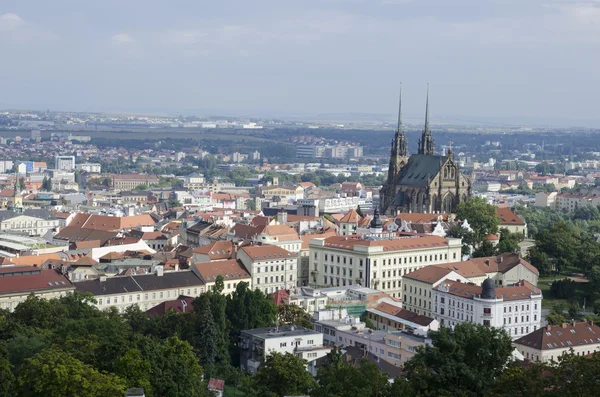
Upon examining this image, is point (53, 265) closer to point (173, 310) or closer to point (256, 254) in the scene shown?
point (256, 254)

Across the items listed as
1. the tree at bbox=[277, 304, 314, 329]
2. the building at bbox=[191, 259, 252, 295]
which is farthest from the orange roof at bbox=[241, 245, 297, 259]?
the tree at bbox=[277, 304, 314, 329]

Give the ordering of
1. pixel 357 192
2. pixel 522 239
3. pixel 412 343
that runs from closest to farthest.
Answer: pixel 412 343 < pixel 522 239 < pixel 357 192

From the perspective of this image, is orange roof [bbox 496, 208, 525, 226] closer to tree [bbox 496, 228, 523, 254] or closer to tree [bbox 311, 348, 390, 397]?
tree [bbox 496, 228, 523, 254]

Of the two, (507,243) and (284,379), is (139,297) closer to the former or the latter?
(284,379)

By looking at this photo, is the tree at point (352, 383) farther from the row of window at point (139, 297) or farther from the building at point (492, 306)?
the row of window at point (139, 297)

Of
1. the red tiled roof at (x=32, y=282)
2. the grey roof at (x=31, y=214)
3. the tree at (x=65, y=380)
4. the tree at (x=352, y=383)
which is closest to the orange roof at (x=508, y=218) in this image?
the grey roof at (x=31, y=214)

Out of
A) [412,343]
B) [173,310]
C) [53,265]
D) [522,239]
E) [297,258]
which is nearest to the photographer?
[412,343]

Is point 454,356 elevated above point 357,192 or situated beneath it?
elevated above

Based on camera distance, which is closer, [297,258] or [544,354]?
[544,354]

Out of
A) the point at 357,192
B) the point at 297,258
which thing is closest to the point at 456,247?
the point at 297,258
